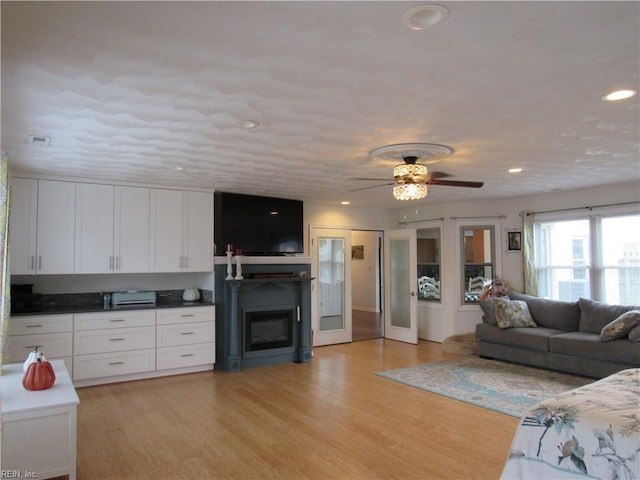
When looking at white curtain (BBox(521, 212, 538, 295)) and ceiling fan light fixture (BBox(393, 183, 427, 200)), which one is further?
white curtain (BBox(521, 212, 538, 295))

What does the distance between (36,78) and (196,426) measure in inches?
116

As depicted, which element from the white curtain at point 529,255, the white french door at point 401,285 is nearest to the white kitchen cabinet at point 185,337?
the white french door at point 401,285

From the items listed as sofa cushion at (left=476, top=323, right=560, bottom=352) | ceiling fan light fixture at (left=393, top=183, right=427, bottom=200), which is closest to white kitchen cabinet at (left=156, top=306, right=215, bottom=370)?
ceiling fan light fixture at (left=393, top=183, right=427, bottom=200)

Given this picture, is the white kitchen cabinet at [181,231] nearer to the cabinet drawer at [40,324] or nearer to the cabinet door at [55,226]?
the cabinet door at [55,226]

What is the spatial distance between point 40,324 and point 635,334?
653 centimetres

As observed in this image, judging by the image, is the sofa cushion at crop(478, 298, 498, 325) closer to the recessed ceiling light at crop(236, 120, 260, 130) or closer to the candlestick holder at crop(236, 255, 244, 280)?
the candlestick holder at crop(236, 255, 244, 280)

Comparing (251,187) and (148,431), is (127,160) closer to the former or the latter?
(251,187)

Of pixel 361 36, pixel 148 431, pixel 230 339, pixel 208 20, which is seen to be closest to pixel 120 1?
pixel 208 20

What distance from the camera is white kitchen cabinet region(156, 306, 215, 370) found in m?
5.52

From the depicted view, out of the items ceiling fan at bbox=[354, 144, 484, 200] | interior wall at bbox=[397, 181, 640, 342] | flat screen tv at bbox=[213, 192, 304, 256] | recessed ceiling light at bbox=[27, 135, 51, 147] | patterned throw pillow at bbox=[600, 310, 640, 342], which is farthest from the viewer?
interior wall at bbox=[397, 181, 640, 342]

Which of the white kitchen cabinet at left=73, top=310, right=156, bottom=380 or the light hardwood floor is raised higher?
the white kitchen cabinet at left=73, top=310, right=156, bottom=380

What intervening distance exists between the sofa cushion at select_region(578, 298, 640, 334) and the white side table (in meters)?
5.71

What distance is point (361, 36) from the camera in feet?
6.28

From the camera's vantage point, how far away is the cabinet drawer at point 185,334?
552 centimetres
